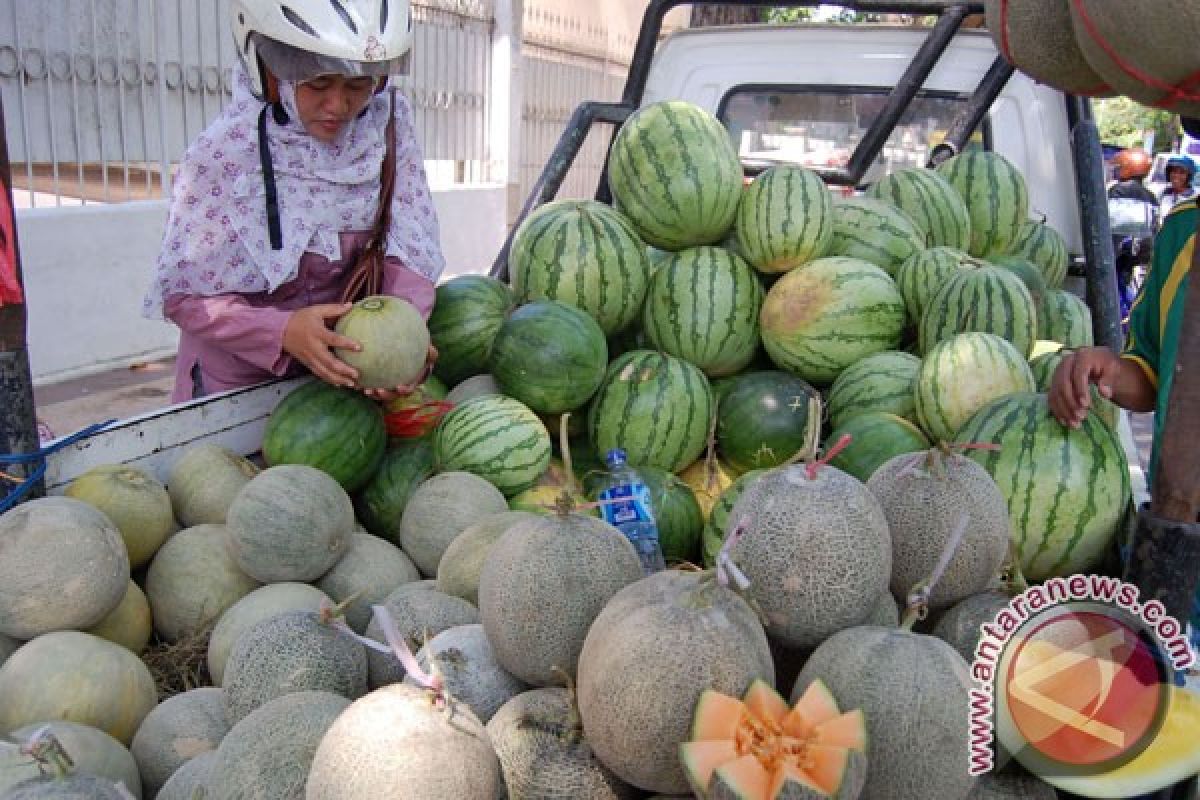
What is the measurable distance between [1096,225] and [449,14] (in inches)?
341

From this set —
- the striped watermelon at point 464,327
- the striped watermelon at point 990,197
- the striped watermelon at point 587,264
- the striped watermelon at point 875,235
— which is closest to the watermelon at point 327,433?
the striped watermelon at point 464,327

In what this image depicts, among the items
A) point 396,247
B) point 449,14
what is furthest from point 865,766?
point 449,14

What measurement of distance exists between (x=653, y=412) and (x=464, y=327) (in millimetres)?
790

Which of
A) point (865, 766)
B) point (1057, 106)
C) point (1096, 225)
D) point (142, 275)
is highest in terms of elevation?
point (1057, 106)

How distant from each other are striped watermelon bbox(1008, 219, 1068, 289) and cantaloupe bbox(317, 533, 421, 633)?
311 centimetres

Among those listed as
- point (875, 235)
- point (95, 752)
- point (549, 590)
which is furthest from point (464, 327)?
point (549, 590)

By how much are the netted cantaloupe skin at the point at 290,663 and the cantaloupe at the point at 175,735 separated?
3.2 inches

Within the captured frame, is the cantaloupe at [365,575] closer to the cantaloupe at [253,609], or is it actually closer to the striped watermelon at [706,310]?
the cantaloupe at [253,609]

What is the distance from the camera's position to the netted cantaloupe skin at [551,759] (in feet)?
4.84

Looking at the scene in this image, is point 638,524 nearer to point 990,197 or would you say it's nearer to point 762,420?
point 762,420

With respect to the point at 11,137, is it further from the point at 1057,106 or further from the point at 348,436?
the point at 1057,106

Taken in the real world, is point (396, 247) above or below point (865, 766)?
above

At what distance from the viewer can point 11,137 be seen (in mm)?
6895

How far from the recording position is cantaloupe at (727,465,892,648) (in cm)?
154
